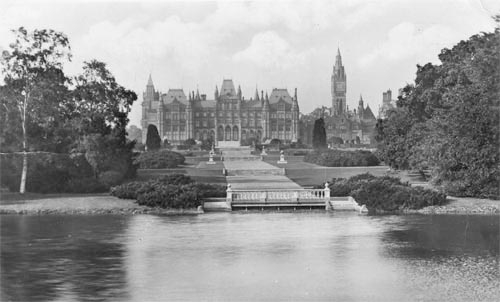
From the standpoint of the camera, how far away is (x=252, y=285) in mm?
12766

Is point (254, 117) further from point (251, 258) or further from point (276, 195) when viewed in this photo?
point (251, 258)

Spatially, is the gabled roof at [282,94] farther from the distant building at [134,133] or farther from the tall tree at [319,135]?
the distant building at [134,133]

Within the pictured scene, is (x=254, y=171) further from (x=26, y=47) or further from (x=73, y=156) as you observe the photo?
(x=26, y=47)

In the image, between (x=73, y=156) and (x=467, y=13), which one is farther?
(x=73, y=156)

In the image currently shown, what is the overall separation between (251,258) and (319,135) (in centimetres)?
1838

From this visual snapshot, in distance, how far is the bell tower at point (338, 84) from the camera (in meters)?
25.0

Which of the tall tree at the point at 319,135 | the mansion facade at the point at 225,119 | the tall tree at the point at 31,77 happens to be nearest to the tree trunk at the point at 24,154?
the tall tree at the point at 31,77

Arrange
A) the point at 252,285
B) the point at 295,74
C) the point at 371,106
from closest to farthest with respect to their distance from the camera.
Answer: the point at 252,285
the point at 295,74
the point at 371,106

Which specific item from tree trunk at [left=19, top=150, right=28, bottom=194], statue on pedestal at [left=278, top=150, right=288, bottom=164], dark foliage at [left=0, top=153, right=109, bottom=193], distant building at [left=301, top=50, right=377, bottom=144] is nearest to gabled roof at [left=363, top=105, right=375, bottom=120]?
distant building at [left=301, top=50, right=377, bottom=144]

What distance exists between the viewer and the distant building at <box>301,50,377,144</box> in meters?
25.5

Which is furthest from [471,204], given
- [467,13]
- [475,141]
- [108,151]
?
[108,151]

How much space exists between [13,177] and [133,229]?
25.5ft

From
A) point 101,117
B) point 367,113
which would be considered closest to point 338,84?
point 367,113

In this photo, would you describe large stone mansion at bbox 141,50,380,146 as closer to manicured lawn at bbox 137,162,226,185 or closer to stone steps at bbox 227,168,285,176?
stone steps at bbox 227,168,285,176
